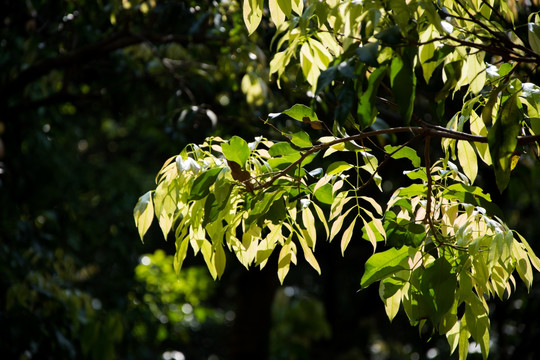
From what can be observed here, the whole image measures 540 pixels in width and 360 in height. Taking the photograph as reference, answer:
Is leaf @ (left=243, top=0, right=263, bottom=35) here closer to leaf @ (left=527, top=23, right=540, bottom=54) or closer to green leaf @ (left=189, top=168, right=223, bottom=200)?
green leaf @ (left=189, top=168, right=223, bottom=200)

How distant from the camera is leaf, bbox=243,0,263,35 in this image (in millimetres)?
1157

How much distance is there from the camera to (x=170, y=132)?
9.97 feet

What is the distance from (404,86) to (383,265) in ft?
1.15

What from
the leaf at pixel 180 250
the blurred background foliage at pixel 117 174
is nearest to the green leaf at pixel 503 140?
the blurred background foliage at pixel 117 174

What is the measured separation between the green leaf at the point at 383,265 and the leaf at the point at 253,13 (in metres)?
0.48

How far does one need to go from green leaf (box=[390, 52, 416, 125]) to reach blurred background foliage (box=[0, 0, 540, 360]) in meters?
0.35

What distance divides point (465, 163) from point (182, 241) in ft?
1.92

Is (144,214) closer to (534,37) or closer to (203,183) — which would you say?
(203,183)

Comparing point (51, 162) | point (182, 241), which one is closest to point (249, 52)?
point (182, 241)

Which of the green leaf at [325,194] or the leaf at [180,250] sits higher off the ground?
the green leaf at [325,194]

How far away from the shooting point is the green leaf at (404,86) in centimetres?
94

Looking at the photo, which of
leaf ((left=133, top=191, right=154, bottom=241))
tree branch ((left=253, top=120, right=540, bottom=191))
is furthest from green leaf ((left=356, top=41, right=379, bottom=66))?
leaf ((left=133, top=191, right=154, bottom=241))

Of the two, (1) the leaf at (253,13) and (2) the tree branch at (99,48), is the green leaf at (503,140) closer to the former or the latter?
(1) the leaf at (253,13)

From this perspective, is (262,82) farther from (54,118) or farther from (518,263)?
(54,118)
